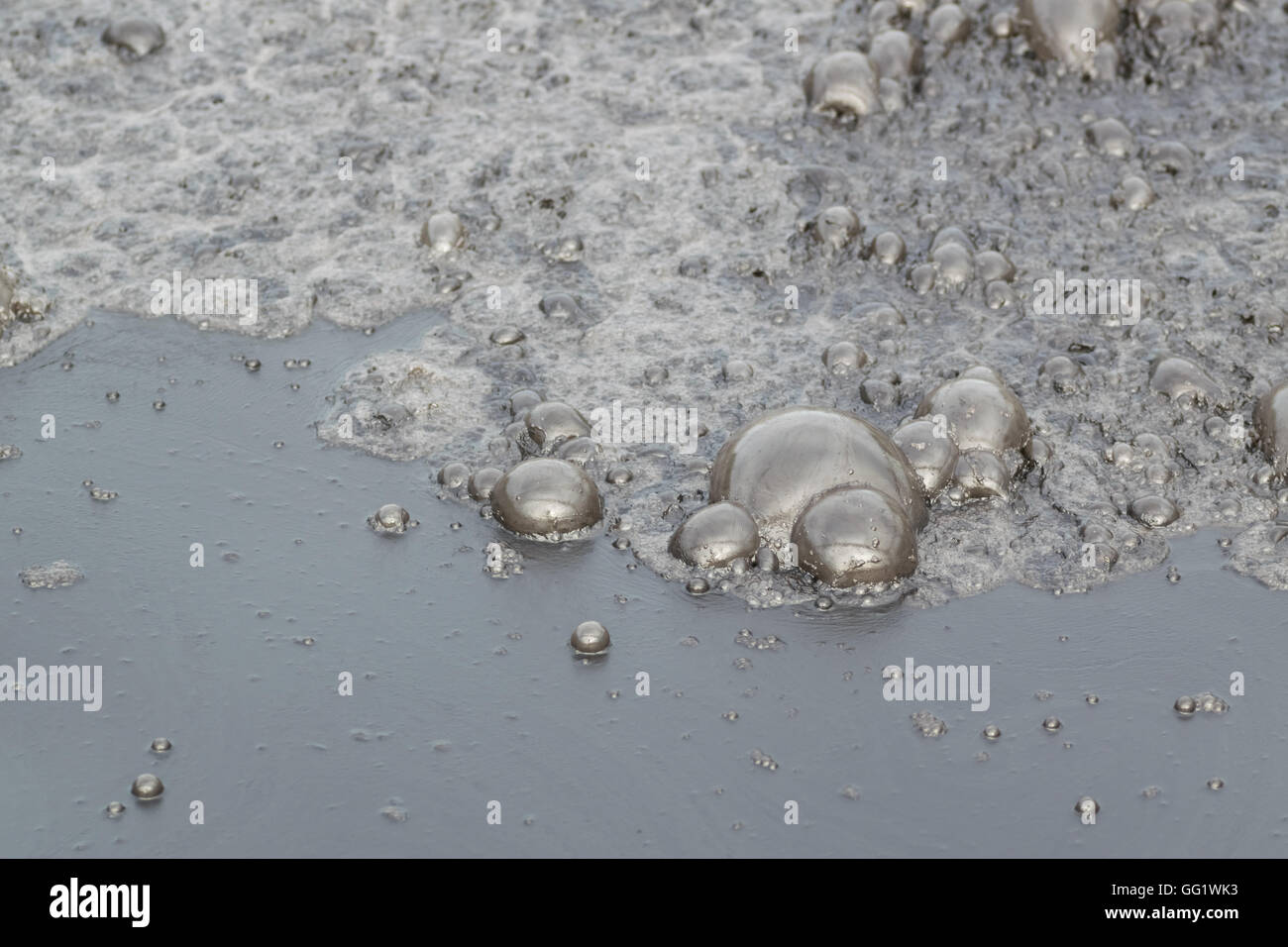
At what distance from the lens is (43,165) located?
10805 mm

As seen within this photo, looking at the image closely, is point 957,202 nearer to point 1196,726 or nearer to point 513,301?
point 513,301

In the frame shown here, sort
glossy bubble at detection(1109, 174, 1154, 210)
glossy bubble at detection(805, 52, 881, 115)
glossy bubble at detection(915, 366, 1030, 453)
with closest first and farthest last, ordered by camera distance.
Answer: glossy bubble at detection(915, 366, 1030, 453) → glossy bubble at detection(1109, 174, 1154, 210) → glossy bubble at detection(805, 52, 881, 115)

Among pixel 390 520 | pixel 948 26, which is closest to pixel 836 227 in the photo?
pixel 948 26

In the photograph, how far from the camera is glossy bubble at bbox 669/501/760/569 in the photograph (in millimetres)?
7453

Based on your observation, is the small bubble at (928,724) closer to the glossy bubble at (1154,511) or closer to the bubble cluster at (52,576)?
the glossy bubble at (1154,511)

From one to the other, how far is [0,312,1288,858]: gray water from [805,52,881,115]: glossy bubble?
4982 millimetres

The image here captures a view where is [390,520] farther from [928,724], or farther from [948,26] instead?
[948,26]

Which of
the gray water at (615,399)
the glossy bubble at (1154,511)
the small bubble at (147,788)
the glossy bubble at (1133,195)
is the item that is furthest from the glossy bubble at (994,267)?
the small bubble at (147,788)

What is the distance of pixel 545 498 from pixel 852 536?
64.0 inches

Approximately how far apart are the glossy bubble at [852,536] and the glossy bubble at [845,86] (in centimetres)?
493

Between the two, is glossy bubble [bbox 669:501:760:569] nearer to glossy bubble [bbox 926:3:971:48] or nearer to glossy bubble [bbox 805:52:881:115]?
glossy bubble [bbox 805:52:881:115]

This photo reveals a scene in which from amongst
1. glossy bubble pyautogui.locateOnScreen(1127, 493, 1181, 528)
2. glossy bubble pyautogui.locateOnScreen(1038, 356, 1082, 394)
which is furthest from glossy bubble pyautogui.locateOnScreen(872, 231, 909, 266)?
glossy bubble pyautogui.locateOnScreen(1127, 493, 1181, 528)
